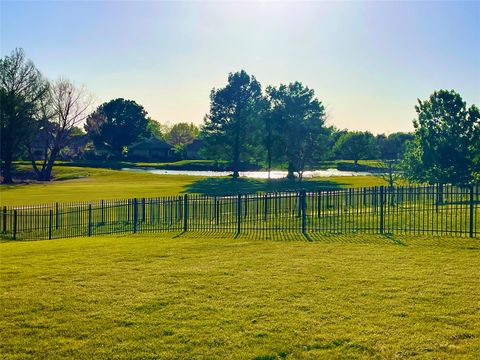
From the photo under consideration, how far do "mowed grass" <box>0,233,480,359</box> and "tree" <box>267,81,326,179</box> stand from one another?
45.6 metres

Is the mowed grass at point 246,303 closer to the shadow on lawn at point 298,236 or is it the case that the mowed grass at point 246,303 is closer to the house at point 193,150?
the shadow on lawn at point 298,236

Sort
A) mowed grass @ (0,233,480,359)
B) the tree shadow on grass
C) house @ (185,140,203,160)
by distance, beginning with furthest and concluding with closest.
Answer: house @ (185,140,203,160) → the tree shadow on grass → mowed grass @ (0,233,480,359)

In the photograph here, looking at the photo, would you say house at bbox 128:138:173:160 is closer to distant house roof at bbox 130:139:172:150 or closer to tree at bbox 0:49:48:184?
distant house roof at bbox 130:139:172:150

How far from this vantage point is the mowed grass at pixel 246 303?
550 cm

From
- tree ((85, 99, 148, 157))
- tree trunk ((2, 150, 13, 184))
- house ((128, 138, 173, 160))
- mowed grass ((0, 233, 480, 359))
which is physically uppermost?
tree ((85, 99, 148, 157))

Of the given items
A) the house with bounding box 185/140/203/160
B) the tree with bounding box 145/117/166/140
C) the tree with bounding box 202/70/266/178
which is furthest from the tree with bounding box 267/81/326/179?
the tree with bounding box 145/117/166/140

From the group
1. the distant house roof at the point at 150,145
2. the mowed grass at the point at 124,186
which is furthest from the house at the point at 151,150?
the mowed grass at the point at 124,186

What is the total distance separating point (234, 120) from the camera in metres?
59.1

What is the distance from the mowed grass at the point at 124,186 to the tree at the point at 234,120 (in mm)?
5844

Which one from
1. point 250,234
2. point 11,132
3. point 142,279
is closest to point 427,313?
point 142,279

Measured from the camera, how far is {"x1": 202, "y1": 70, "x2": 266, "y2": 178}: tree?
58.7 metres

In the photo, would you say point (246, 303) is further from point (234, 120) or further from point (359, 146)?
point (359, 146)

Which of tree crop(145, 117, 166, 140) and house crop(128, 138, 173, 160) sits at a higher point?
tree crop(145, 117, 166, 140)

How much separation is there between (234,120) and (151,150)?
1874 inches
